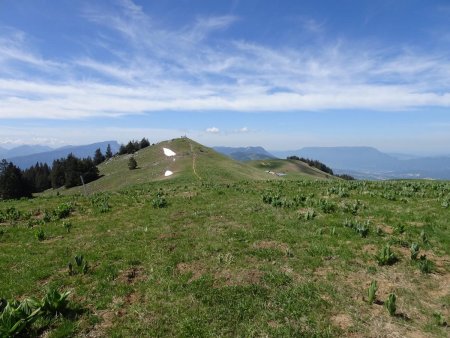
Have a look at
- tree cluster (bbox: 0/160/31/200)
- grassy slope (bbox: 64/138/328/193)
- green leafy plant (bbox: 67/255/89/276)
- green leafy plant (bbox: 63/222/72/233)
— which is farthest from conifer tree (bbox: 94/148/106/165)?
green leafy plant (bbox: 67/255/89/276)

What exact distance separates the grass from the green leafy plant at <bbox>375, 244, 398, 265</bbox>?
0.74 ft

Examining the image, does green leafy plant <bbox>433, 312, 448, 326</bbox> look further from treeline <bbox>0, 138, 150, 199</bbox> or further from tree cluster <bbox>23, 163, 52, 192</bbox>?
tree cluster <bbox>23, 163, 52, 192</bbox>

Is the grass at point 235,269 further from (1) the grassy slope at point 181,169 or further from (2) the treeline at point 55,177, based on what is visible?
(2) the treeline at point 55,177

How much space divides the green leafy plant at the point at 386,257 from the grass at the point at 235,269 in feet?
0.74

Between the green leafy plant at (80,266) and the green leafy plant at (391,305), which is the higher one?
the green leafy plant at (80,266)

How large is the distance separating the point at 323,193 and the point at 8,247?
801 inches

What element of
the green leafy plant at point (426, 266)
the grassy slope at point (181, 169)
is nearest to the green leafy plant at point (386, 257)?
the green leafy plant at point (426, 266)

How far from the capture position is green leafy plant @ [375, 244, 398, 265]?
1296cm

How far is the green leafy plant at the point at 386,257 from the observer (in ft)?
42.5

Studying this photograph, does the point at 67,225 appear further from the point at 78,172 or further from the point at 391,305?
the point at 78,172

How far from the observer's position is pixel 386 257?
42.4 ft

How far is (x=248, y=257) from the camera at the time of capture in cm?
1361

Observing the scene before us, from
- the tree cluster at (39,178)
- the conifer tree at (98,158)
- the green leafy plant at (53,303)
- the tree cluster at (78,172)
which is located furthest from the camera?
the conifer tree at (98,158)

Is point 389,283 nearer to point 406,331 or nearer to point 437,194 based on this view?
point 406,331
